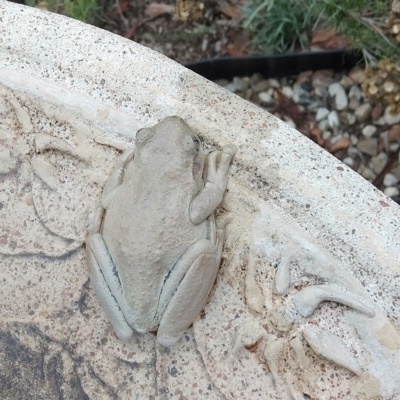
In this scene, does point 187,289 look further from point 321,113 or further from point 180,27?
point 180,27

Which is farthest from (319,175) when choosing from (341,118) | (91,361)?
(341,118)

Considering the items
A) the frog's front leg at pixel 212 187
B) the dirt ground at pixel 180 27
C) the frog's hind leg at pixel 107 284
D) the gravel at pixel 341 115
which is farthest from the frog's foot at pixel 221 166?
the dirt ground at pixel 180 27

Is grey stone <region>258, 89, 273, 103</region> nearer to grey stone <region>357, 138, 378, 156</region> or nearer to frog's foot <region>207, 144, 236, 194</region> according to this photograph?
grey stone <region>357, 138, 378, 156</region>

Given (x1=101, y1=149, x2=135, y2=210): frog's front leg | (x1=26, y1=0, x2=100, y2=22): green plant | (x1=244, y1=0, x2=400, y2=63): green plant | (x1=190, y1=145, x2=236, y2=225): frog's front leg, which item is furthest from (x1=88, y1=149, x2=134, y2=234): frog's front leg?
(x1=26, y1=0, x2=100, y2=22): green plant

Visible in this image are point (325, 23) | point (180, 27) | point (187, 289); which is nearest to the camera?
point (187, 289)

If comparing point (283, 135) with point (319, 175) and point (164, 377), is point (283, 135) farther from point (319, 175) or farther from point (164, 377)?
point (164, 377)

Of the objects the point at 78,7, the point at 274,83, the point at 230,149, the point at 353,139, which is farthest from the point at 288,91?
the point at 230,149
